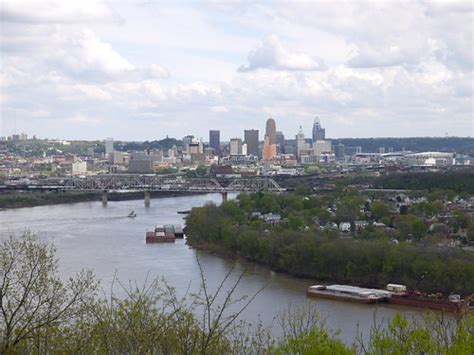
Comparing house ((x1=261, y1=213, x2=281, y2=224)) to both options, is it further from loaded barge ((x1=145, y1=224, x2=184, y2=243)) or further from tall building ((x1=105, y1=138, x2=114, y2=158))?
tall building ((x1=105, y1=138, x2=114, y2=158))

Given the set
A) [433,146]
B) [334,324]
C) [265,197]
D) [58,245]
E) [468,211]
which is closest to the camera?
[334,324]

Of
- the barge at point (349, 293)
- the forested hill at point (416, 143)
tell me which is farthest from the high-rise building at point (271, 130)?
the barge at point (349, 293)

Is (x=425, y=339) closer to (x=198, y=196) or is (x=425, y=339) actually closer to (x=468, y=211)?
(x=468, y=211)

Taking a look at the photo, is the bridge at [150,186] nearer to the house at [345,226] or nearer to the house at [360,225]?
the house at [360,225]

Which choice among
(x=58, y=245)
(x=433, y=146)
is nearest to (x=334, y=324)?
(x=58, y=245)

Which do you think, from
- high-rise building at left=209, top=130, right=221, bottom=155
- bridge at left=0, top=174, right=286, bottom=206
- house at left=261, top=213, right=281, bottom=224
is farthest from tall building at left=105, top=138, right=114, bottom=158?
house at left=261, top=213, right=281, bottom=224
